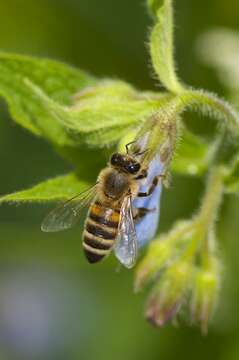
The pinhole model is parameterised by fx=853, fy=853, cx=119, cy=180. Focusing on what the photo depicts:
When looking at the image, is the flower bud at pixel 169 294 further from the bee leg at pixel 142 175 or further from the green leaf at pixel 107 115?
the green leaf at pixel 107 115

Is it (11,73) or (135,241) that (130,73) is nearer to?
(11,73)

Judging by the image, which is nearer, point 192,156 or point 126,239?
point 126,239

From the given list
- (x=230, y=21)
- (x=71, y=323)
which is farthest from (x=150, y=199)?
(x=71, y=323)

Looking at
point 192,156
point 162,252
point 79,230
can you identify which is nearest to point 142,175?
point 162,252

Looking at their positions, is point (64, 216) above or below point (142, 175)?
below

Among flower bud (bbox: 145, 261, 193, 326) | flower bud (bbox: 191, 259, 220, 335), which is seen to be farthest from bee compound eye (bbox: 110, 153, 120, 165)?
flower bud (bbox: 191, 259, 220, 335)

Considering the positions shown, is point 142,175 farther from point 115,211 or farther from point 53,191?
point 53,191
